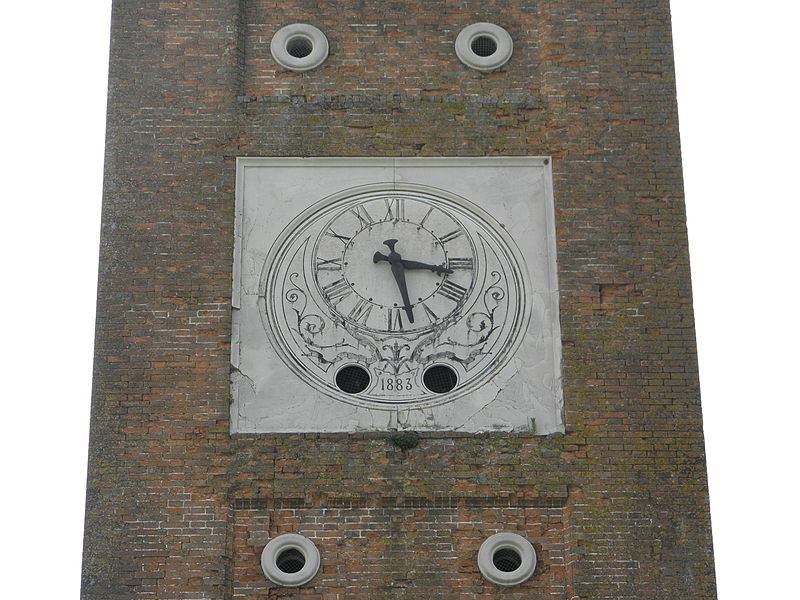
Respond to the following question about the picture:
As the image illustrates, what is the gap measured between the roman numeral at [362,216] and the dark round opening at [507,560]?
11.6 feet

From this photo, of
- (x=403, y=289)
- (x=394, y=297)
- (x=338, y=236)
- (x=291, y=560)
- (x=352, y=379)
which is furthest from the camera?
(x=338, y=236)

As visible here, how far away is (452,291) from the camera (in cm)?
1716

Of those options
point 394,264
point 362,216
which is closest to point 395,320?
point 394,264

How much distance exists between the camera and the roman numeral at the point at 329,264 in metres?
17.2

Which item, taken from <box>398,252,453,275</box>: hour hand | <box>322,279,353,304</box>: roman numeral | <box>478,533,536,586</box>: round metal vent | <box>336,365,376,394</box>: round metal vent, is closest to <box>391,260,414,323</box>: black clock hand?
<box>398,252,453,275</box>: hour hand

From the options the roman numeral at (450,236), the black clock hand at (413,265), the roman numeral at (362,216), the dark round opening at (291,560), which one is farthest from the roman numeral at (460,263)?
the dark round opening at (291,560)

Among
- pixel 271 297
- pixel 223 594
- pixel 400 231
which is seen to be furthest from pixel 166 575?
pixel 400 231

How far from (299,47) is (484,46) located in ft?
6.31

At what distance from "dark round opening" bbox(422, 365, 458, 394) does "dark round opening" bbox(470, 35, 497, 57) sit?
3531mm

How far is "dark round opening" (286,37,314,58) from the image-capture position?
18266mm

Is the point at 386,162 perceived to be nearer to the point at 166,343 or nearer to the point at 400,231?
the point at 400,231

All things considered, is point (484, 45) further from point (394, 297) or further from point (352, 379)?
point (352, 379)

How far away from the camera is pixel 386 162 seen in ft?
57.7

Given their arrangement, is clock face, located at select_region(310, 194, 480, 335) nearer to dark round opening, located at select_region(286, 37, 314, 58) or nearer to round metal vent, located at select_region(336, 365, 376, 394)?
round metal vent, located at select_region(336, 365, 376, 394)
